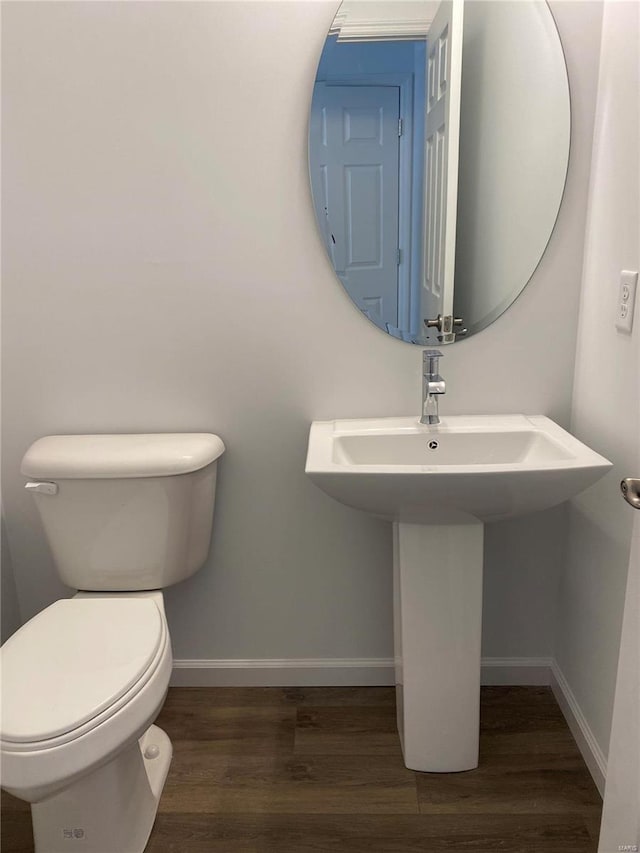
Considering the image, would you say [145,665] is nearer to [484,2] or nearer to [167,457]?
[167,457]

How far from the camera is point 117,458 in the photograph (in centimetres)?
159

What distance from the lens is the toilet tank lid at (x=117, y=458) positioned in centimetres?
158

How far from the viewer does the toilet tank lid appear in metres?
1.58

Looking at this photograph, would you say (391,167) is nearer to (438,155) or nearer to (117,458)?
(438,155)

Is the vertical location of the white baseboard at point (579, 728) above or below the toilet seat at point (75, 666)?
below

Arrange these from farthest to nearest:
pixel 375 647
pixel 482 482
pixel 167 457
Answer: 1. pixel 375 647
2. pixel 167 457
3. pixel 482 482

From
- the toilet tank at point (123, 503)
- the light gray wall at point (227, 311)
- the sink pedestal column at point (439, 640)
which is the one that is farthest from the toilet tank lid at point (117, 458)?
the sink pedestal column at point (439, 640)

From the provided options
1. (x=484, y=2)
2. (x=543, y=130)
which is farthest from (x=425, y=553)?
(x=484, y=2)

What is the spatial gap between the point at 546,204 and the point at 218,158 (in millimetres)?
772

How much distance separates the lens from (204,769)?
5.54ft

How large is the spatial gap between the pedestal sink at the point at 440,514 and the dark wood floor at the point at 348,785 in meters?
0.09

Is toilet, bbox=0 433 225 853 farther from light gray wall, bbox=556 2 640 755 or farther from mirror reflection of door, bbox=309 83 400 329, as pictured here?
light gray wall, bbox=556 2 640 755

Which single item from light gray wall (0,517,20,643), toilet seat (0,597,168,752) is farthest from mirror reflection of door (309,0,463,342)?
light gray wall (0,517,20,643)

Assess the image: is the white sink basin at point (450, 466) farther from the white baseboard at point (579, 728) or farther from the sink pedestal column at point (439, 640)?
the white baseboard at point (579, 728)
